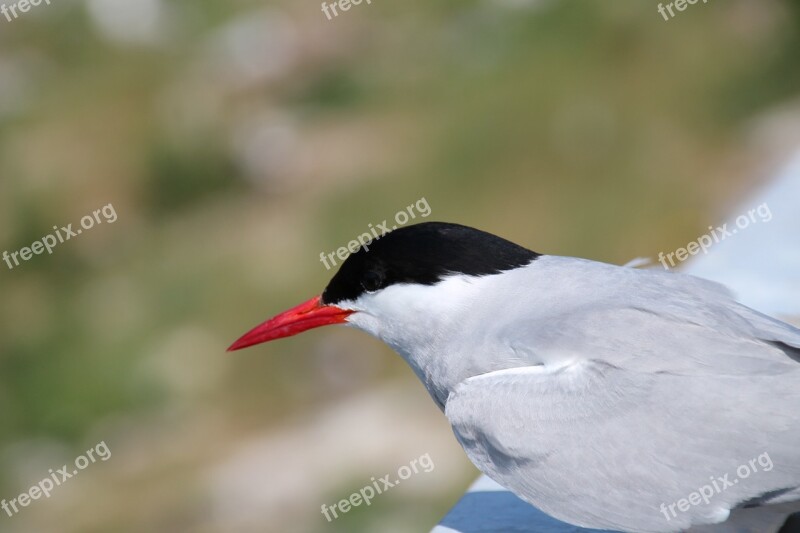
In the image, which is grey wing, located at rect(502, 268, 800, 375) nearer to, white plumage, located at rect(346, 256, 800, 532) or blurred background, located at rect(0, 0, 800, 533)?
white plumage, located at rect(346, 256, 800, 532)

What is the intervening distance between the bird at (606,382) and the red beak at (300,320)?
221mm

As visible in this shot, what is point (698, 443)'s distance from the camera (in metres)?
2.21

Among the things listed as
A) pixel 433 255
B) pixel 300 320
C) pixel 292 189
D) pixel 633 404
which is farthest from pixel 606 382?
pixel 292 189

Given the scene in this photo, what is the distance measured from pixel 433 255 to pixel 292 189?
15.4 feet

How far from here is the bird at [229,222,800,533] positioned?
2.22 metres

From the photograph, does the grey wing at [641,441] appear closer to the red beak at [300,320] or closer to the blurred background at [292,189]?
the red beak at [300,320]

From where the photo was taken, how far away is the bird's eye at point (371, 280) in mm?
2635

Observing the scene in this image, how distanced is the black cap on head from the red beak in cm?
20

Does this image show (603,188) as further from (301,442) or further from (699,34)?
(301,442)

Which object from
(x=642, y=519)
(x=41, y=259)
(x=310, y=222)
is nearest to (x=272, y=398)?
(x=310, y=222)

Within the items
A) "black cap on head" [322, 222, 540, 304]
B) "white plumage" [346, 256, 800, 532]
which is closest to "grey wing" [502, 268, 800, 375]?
"white plumage" [346, 256, 800, 532]

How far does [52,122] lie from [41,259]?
45.8 inches

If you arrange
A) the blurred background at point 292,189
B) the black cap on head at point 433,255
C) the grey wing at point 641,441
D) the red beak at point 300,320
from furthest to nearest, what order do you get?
the blurred background at point 292,189
the red beak at point 300,320
the black cap on head at point 433,255
the grey wing at point 641,441

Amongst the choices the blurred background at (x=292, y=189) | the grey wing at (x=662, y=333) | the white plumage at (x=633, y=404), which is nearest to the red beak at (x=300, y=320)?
the white plumage at (x=633, y=404)
